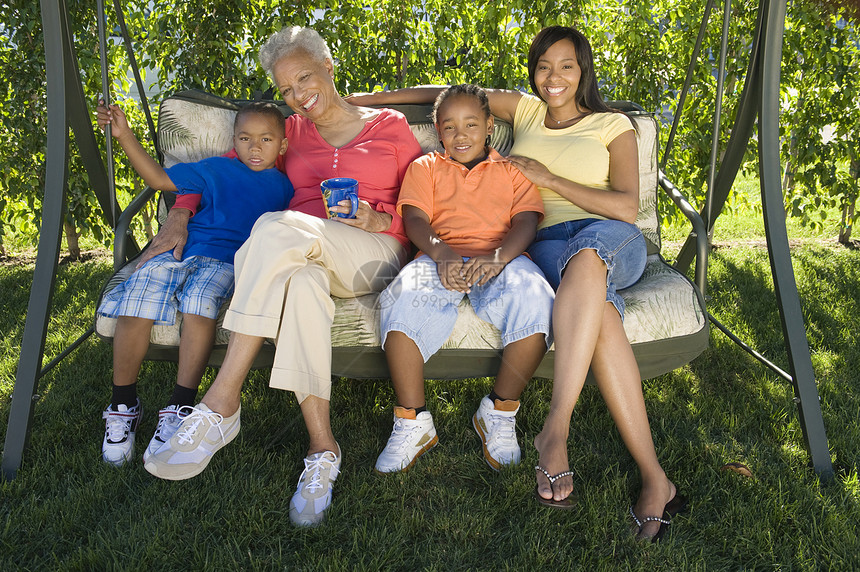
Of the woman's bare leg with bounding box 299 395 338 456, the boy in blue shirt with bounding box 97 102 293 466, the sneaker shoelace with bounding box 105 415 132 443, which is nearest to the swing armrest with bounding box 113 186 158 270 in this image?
the boy in blue shirt with bounding box 97 102 293 466

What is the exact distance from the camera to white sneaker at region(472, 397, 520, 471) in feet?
6.98

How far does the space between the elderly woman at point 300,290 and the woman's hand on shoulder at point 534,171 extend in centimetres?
48

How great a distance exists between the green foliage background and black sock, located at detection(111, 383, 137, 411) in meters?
2.05

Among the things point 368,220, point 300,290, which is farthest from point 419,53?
point 300,290

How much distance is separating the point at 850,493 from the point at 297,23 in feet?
11.1

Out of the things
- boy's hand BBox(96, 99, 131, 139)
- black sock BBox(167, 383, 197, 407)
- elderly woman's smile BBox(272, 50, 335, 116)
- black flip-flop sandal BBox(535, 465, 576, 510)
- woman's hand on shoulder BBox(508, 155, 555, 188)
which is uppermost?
elderly woman's smile BBox(272, 50, 335, 116)

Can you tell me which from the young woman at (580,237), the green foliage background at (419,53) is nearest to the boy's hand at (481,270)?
the young woman at (580,237)

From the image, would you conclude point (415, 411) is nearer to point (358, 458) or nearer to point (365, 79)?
point (358, 458)

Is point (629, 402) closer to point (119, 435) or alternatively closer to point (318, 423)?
point (318, 423)

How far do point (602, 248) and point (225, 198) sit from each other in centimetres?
137

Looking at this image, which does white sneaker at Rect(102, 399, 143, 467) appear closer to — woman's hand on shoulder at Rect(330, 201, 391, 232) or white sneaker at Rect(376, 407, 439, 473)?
white sneaker at Rect(376, 407, 439, 473)

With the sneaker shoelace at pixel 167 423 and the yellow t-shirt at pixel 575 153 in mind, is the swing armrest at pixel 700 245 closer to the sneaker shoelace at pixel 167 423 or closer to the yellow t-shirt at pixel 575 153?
the yellow t-shirt at pixel 575 153

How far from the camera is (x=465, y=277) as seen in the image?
2.13m

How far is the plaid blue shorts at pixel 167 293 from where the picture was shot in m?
2.14
